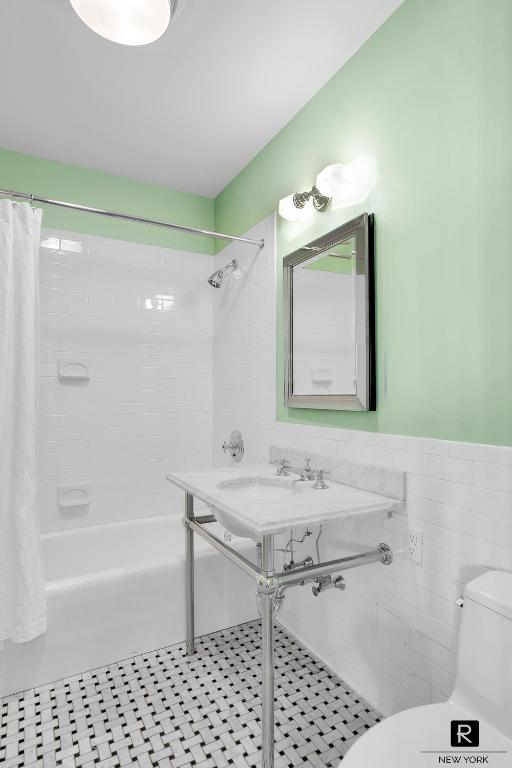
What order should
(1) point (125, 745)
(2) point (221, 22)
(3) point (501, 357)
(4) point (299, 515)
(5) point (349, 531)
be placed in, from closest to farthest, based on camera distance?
1. (3) point (501, 357)
2. (4) point (299, 515)
3. (1) point (125, 745)
4. (2) point (221, 22)
5. (5) point (349, 531)

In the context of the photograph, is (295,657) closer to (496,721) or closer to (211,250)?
(496,721)

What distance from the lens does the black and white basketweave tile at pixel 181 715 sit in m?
1.45

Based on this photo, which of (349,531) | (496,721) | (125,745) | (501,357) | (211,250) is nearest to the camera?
(496,721)

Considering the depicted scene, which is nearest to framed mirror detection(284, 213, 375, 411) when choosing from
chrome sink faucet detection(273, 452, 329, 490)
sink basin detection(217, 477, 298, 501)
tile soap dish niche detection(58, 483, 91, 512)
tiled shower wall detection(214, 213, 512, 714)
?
tiled shower wall detection(214, 213, 512, 714)

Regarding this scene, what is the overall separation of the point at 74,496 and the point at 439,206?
2373 mm

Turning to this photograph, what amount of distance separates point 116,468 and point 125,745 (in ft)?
4.87

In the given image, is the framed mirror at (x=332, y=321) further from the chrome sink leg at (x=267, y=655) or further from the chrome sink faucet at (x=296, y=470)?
the chrome sink leg at (x=267, y=655)

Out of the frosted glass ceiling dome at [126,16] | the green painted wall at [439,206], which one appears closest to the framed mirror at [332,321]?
the green painted wall at [439,206]

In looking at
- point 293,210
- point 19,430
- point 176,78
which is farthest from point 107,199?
point 19,430

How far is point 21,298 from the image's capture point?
6.41ft

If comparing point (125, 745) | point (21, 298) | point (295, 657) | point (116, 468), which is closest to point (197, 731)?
point (125, 745)

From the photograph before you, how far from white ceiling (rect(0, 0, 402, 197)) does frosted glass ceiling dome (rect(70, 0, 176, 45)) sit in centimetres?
18

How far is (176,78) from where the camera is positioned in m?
1.90

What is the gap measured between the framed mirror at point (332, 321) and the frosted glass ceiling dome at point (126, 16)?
3.08 ft
